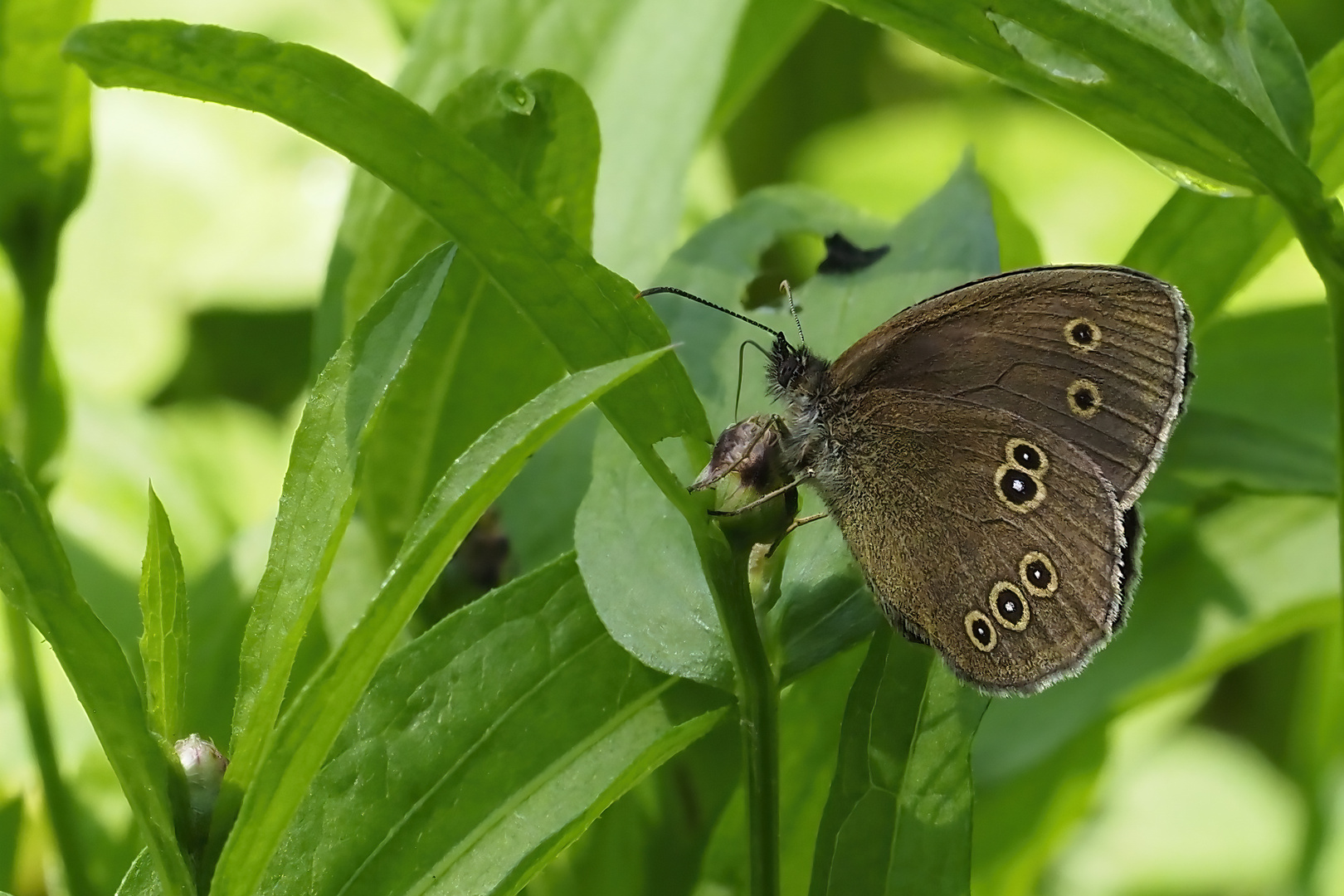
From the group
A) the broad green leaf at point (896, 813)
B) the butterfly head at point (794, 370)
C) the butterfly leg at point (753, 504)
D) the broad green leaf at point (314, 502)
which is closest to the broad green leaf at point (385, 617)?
the broad green leaf at point (314, 502)

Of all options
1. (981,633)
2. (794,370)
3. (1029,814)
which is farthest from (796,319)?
(1029,814)

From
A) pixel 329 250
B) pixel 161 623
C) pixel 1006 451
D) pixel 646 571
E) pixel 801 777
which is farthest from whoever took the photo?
pixel 329 250

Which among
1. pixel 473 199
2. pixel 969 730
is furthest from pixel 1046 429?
pixel 473 199

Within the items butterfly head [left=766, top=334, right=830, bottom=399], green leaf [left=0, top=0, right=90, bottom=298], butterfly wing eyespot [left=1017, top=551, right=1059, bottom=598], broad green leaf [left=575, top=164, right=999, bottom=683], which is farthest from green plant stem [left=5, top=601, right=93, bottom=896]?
butterfly wing eyespot [left=1017, top=551, right=1059, bottom=598]

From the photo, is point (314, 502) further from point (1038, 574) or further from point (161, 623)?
point (1038, 574)

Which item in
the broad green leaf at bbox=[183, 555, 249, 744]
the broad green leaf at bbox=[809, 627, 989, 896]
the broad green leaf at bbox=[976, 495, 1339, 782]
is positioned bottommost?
the broad green leaf at bbox=[809, 627, 989, 896]

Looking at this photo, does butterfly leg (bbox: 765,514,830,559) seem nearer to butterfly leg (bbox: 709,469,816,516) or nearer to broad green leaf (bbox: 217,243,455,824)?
butterfly leg (bbox: 709,469,816,516)
